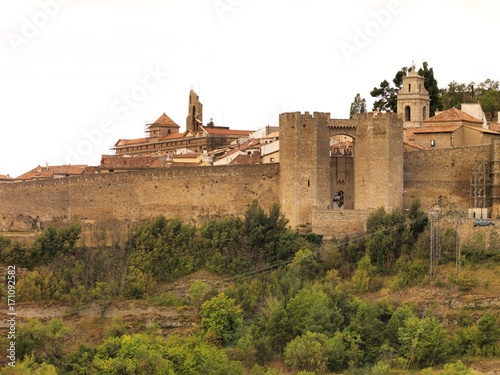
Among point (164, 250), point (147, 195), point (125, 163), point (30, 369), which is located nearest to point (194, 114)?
point (125, 163)

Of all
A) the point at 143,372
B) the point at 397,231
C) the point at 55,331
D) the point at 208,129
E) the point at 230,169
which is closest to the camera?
the point at 143,372

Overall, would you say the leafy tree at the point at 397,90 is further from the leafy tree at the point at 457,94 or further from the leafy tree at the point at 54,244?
the leafy tree at the point at 54,244

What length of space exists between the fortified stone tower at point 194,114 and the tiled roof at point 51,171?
916 cm

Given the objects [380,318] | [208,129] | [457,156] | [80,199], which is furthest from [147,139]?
[380,318]

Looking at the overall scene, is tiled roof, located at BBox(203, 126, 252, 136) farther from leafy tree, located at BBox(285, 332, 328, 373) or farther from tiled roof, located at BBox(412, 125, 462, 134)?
leafy tree, located at BBox(285, 332, 328, 373)

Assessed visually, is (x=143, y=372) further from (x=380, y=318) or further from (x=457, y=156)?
(x=457, y=156)

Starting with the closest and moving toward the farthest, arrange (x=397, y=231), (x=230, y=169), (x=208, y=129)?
(x=397, y=231)
(x=230, y=169)
(x=208, y=129)

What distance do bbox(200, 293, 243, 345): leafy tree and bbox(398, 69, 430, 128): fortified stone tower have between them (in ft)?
55.2

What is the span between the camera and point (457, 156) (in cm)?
4859

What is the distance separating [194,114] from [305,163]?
19.8m

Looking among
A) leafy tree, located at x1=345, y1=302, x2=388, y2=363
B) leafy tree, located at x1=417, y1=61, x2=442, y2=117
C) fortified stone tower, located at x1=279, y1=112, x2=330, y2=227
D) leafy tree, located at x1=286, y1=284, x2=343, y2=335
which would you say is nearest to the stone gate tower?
fortified stone tower, located at x1=279, y1=112, x2=330, y2=227

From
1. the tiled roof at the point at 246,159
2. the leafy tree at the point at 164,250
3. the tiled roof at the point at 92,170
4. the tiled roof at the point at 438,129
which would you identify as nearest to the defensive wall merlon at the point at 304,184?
the leafy tree at the point at 164,250

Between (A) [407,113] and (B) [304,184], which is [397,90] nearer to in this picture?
(A) [407,113]

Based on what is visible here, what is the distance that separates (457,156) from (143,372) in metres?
14.4
